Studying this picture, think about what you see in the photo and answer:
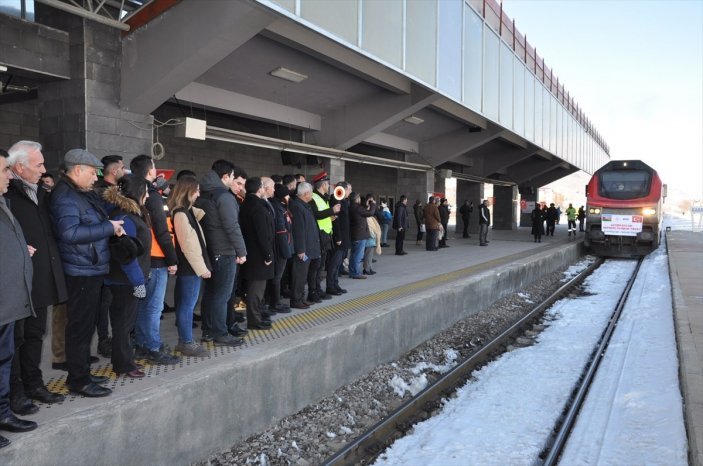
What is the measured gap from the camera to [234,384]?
13.8ft

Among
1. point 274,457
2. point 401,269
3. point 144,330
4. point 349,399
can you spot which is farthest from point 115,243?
point 401,269

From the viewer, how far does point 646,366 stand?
21.3 ft

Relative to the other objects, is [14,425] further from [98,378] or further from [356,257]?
[356,257]

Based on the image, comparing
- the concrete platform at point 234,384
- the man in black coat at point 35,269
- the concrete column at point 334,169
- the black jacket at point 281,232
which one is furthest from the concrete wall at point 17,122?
the man in black coat at point 35,269

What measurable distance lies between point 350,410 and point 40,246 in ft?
10.6

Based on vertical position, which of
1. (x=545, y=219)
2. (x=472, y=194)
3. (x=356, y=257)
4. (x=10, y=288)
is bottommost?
(x=356, y=257)

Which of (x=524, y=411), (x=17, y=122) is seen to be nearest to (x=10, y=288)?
(x=524, y=411)

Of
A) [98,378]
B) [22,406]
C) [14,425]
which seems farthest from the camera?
[98,378]

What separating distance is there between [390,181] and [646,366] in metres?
20.1

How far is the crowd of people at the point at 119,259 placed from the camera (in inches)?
126

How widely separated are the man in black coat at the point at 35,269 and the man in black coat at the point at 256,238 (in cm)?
226

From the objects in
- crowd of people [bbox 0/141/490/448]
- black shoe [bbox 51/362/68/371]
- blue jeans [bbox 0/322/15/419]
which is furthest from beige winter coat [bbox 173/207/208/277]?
blue jeans [bbox 0/322/15/419]

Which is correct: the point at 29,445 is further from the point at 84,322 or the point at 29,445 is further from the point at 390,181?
the point at 390,181

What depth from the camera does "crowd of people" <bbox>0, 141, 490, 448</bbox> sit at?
3199 mm
